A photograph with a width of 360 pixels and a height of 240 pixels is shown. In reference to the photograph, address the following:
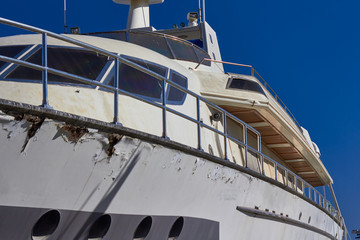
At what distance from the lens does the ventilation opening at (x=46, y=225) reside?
4.10 metres

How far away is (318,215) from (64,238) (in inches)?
382

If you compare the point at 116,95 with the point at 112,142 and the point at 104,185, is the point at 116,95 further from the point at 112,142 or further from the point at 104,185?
the point at 104,185

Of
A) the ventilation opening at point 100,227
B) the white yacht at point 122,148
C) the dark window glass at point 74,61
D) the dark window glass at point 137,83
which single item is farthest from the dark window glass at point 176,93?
the ventilation opening at point 100,227

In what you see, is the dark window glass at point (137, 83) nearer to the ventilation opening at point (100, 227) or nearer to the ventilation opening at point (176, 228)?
the ventilation opening at point (176, 228)

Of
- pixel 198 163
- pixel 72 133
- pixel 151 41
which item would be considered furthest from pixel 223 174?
pixel 151 41

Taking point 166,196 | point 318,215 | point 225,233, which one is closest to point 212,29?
point 318,215

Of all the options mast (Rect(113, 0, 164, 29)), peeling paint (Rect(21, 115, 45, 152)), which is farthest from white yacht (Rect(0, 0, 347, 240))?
mast (Rect(113, 0, 164, 29))

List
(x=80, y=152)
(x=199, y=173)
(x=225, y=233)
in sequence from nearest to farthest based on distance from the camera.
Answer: (x=80, y=152)
(x=199, y=173)
(x=225, y=233)

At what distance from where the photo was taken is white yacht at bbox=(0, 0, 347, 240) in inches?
155

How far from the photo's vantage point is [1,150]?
3.71 metres

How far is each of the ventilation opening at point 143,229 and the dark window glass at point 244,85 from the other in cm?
400

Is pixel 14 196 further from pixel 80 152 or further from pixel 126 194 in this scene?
pixel 126 194

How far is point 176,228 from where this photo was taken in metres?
5.62

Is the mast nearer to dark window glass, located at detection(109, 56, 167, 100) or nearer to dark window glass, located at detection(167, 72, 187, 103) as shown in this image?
dark window glass, located at detection(167, 72, 187, 103)
